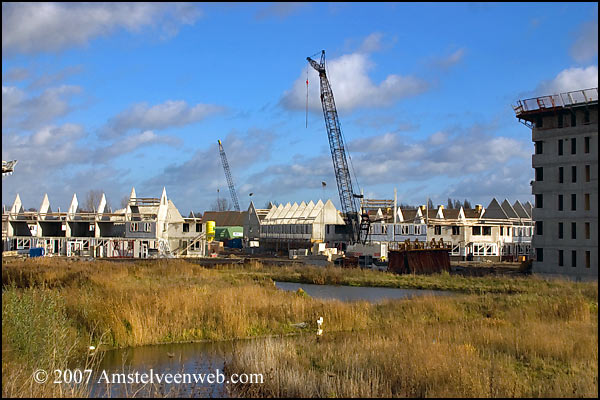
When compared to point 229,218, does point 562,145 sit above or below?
above

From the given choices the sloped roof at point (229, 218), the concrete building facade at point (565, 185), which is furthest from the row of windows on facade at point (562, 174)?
the sloped roof at point (229, 218)

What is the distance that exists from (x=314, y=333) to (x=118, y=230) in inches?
2335

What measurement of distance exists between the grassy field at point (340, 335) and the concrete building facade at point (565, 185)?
12335 mm

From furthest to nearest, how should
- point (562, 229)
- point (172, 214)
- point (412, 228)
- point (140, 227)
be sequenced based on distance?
point (412, 228)
point (172, 214)
point (140, 227)
point (562, 229)

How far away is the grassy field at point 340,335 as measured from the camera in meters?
14.4

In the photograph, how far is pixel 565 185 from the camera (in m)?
46.1

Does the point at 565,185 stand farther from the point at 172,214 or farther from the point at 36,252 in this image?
the point at 36,252

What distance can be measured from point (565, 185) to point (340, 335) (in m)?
30.3

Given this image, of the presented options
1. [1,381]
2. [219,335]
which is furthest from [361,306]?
[1,381]

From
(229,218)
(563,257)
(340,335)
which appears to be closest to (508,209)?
(563,257)

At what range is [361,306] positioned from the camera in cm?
2717

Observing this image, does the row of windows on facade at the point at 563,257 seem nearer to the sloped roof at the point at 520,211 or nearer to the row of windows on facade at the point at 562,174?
the row of windows on facade at the point at 562,174

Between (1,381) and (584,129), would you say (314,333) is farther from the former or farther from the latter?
(584,129)

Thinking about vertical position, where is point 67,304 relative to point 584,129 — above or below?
below
